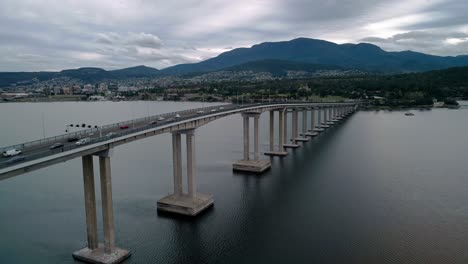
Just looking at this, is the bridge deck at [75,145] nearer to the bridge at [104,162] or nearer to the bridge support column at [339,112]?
the bridge at [104,162]

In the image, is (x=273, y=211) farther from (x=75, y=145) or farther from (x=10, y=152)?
(x=10, y=152)

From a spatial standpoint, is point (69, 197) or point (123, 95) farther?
point (123, 95)

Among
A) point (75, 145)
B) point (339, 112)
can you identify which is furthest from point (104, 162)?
point (339, 112)

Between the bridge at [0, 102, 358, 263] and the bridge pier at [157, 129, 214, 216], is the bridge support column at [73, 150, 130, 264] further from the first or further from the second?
the bridge pier at [157, 129, 214, 216]

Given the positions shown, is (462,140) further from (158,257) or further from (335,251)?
(158,257)

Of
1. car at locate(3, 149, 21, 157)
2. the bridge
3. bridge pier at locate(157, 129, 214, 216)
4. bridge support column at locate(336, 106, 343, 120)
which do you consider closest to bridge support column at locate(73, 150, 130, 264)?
the bridge

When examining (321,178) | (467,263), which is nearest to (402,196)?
(321,178)
